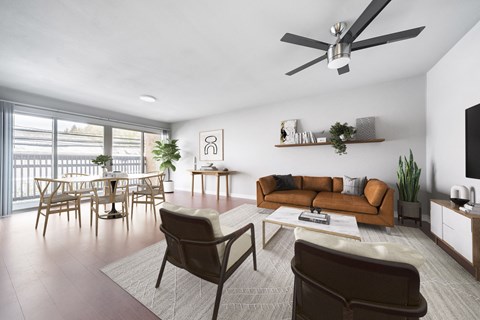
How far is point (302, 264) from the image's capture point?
30.8 inches

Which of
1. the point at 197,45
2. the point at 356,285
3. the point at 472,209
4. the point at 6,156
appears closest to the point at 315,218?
the point at 472,209

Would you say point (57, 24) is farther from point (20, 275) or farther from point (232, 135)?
point (232, 135)

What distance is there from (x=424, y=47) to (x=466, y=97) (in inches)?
31.3

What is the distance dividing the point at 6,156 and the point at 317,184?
19.4 ft

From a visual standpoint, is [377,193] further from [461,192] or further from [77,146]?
[77,146]

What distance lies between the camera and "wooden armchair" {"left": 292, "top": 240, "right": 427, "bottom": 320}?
23.5 inches

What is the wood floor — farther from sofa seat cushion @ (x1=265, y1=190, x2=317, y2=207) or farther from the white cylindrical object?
the white cylindrical object

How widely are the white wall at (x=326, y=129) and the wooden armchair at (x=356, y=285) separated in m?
3.42

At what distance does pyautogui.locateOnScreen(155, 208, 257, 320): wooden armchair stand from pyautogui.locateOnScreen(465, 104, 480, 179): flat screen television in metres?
2.53

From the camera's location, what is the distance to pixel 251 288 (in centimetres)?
147

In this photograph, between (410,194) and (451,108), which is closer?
(451,108)

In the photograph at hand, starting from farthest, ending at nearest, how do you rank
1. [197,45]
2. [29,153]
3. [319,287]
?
[29,153] < [197,45] < [319,287]

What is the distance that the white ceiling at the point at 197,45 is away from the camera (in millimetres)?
1647

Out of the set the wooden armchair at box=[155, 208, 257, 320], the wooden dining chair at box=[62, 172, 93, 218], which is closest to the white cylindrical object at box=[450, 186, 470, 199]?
the wooden armchair at box=[155, 208, 257, 320]
